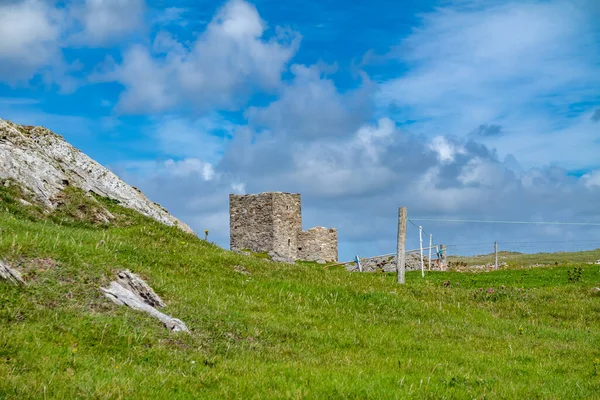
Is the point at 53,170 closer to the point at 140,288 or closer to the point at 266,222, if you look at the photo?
the point at 140,288

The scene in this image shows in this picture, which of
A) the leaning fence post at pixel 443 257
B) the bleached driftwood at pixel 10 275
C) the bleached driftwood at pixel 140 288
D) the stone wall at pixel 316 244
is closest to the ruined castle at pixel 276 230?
the stone wall at pixel 316 244

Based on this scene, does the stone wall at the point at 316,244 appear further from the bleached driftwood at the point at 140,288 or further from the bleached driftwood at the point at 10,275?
the bleached driftwood at the point at 10,275


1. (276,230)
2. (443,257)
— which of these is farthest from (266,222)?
(443,257)

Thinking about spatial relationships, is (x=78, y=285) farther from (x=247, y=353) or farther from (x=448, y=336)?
(x=448, y=336)

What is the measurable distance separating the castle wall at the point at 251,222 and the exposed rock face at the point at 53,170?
→ 72.8 feet

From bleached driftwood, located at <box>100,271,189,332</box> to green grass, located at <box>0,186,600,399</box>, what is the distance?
11.3 inches

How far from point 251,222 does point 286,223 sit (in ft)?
10.8

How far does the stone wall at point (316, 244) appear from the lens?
58094 millimetres

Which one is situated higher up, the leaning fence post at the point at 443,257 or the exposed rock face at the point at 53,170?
the exposed rock face at the point at 53,170

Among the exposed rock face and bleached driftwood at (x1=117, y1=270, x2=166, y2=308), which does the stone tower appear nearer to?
Answer: the exposed rock face

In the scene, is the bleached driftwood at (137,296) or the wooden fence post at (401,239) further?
the wooden fence post at (401,239)

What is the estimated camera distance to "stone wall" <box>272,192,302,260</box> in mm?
54938

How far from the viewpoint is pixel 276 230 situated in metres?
54.9

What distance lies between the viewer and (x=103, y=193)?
28.3m
